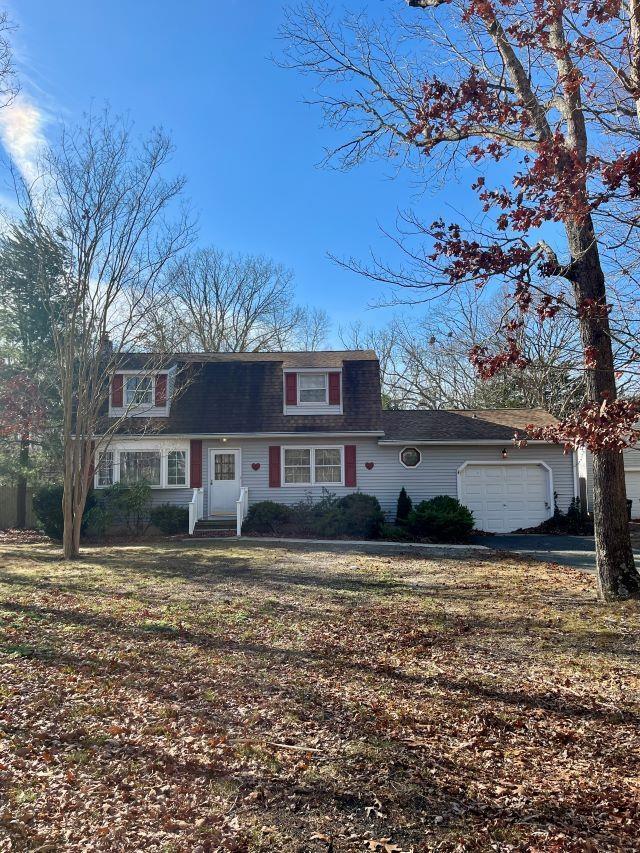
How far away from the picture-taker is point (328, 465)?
58.2 ft

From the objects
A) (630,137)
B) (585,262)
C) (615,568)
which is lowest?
(615,568)

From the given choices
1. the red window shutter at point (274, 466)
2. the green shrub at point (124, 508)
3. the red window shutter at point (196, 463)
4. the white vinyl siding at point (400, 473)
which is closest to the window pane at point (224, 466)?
the white vinyl siding at point (400, 473)

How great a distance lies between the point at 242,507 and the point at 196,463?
2.24 metres

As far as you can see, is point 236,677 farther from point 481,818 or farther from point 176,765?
point 481,818

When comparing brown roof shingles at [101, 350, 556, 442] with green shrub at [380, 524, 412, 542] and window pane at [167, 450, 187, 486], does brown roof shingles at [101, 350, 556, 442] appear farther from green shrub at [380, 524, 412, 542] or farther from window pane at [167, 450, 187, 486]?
green shrub at [380, 524, 412, 542]

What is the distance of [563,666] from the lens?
494 centimetres

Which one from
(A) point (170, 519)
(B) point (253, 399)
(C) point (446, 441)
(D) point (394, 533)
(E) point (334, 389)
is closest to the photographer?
(D) point (394, 533)

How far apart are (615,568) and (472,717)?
4.29 metres

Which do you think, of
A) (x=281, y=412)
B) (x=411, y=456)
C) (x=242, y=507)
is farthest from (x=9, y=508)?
(x=411, y=456)

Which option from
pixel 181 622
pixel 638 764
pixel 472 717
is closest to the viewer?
pixel 638 764

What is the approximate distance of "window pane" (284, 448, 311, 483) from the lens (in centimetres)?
1772

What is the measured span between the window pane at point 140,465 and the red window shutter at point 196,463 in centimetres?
109

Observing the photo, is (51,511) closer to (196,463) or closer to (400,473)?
(196,463)

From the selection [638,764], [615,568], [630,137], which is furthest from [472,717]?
[630,137]
